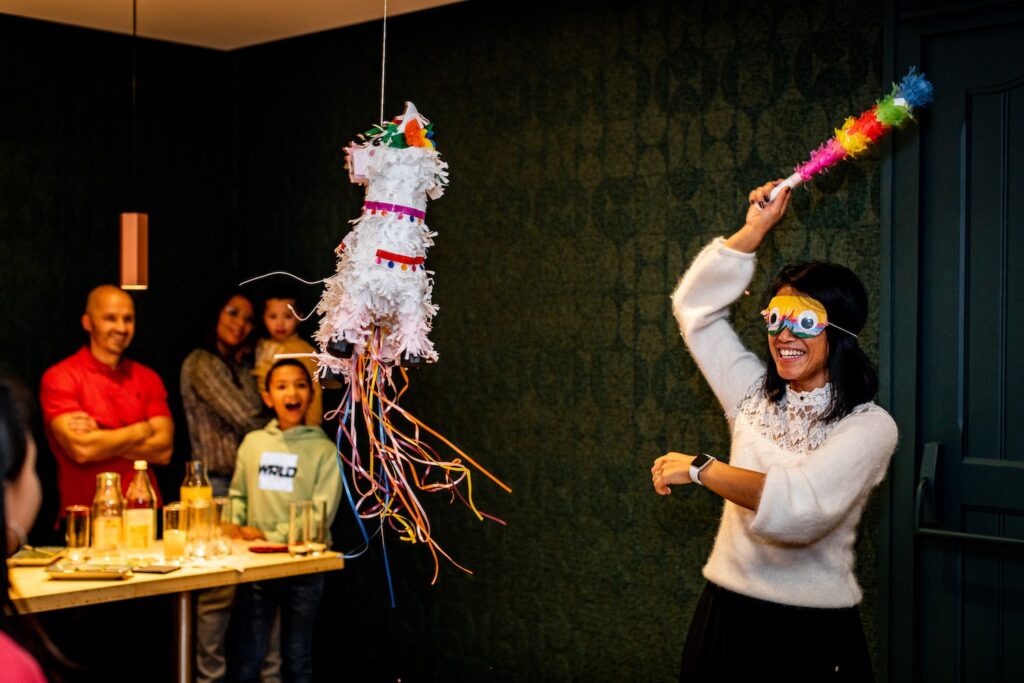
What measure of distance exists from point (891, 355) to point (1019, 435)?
442mm

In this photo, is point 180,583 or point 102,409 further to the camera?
point 102,409

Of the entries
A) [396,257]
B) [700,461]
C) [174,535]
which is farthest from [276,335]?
[700,461]

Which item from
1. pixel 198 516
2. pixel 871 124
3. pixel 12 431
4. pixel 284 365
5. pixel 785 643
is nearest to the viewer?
pixel 12 431

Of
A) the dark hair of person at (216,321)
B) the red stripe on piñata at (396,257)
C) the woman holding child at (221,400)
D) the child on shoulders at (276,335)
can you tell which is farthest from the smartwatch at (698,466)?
the dark hair of person at (216,321)

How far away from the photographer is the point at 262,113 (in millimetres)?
5656

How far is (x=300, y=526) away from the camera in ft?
13.5

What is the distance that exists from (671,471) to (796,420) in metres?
0.33

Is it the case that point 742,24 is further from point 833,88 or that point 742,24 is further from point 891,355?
point 891,355

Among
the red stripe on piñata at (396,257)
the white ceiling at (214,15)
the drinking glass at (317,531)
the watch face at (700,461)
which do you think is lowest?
the drinking glass at (317,531)

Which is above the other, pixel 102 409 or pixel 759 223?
pixel 759 223

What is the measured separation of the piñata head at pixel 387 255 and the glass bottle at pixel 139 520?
168 centimetres

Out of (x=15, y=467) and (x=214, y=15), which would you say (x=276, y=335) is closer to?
(x=214, y=15)

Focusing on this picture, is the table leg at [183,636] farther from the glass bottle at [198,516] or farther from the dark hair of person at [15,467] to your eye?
the dark hair of person at [15,467]

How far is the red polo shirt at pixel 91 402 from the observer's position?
459 cm
